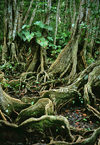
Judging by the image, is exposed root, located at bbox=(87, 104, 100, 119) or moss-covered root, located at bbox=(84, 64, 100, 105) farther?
moss-covered root, located at bbox=(84, 64, 100, 105)

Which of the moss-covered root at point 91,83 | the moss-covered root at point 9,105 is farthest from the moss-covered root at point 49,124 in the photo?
the moss-covered root at point 91,83

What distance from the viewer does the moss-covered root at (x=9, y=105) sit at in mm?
3490

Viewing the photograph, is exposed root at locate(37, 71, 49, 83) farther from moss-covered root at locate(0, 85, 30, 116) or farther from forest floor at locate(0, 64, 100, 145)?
moss-covered root at locate(0, 85, 30, 116)

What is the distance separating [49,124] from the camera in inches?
115

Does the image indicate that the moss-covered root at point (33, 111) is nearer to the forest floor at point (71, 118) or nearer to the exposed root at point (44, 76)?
the forest floor at point (71, 118)

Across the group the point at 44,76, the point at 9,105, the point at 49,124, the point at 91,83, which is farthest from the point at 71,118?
the point at 44,76

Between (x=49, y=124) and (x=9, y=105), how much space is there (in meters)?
1.25

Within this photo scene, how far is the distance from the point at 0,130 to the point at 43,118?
111 centimetres

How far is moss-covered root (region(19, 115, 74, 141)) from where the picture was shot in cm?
278

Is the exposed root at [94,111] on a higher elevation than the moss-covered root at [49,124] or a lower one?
lower

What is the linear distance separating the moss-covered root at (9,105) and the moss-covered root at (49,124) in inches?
25.7

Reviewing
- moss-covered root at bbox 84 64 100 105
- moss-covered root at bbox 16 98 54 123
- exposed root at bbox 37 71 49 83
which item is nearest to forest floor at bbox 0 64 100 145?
moss-covered root at bbox 84 64 100 105

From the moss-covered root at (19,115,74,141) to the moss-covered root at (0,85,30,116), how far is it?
25.7 inches

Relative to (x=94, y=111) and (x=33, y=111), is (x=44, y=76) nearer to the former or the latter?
(x=33, y=111)
